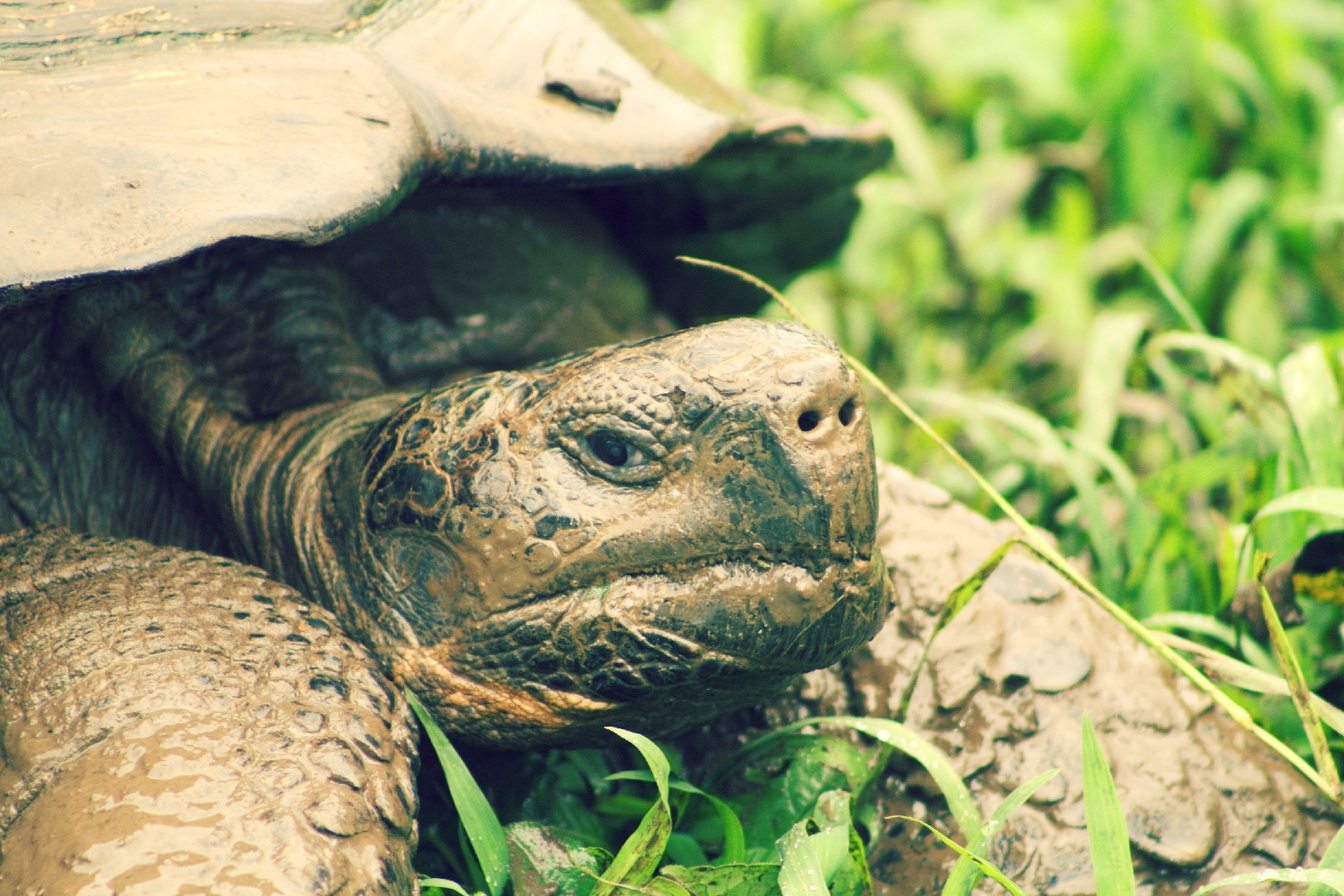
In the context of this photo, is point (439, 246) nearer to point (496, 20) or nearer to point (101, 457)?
point (496, 20)

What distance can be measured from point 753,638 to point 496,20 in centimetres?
101

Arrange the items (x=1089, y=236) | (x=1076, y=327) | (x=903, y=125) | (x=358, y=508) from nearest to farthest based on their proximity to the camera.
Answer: (x=358, y=508) < (x=1076, y=327) < (x=1089, y=236) < (x=903, y=125)

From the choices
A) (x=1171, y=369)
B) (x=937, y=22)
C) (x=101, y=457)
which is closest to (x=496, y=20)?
(x=101, y=457)

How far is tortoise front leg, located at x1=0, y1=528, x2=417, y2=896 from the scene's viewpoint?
957 mm

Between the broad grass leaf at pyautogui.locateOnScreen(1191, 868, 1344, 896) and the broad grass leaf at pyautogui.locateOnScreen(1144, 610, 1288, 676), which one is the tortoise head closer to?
the broad grass leaf at pyautogui.locateOnScreen(1191, 868, 1344, 896)

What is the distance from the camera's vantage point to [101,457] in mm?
1501

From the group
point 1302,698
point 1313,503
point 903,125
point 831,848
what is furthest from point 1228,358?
Answer: point 903,125

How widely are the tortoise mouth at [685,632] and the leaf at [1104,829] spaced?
0.25 meters

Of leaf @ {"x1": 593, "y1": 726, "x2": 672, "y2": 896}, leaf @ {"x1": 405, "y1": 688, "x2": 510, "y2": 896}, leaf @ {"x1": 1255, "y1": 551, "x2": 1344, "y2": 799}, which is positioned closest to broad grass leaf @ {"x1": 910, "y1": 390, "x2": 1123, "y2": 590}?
leaf @ {"x1": 1255, "y1": 551, "x2": 1344, "y2": 799}

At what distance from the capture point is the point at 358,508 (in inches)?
49.3

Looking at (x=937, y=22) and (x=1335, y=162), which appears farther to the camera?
A: (x=937, y=22)

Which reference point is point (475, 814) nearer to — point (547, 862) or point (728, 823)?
point (547, 862)

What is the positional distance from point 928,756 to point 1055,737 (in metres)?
0.23

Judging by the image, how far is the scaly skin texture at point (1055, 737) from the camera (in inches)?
51.9
